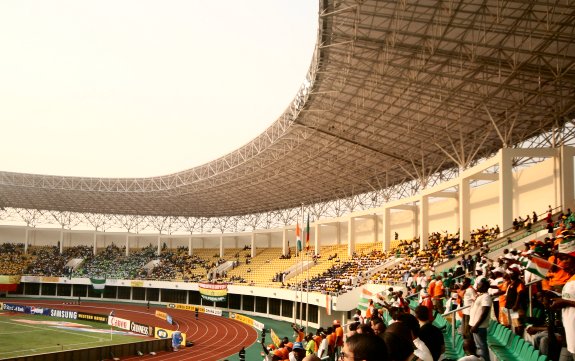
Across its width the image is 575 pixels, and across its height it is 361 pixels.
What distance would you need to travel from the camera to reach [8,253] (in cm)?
7450

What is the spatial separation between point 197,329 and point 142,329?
6160 mm

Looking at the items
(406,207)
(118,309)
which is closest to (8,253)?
(118,309)

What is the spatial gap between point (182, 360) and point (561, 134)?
26644 millimetres

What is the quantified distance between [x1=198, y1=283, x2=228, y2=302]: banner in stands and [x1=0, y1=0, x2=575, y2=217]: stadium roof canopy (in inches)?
409

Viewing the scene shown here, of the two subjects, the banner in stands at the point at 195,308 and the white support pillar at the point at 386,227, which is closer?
the white support pillar at the point at 386,227

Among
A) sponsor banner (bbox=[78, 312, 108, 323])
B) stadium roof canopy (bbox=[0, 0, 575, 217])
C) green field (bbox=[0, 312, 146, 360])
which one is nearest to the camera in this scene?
stadium roof canopy (bbox=[0, 0, 575, 217])

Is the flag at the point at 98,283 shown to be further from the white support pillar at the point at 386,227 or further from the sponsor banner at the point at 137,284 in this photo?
the white support pillar at the point at 386,227

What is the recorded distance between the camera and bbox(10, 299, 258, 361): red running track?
112 feet

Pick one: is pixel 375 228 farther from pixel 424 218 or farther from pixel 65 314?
pixel 65 314

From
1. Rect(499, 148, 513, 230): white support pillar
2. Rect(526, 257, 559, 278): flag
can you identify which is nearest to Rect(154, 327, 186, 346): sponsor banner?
Rect(499, 148, 513, 230): white support pillar

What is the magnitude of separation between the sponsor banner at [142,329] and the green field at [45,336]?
3.21ft

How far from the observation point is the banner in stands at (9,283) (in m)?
65.1

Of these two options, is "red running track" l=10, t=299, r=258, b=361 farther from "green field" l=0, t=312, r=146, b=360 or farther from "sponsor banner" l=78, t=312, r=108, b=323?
"green field" l=0, t=312, r=146, b=360

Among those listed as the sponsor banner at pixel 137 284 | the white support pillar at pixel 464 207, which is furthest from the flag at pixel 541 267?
the sponsor banner at pixel 137 284
